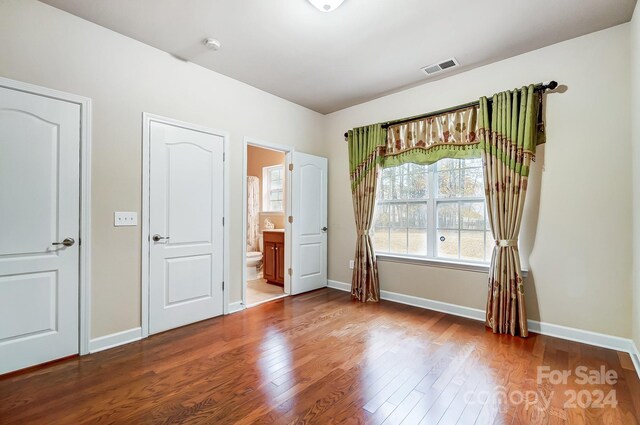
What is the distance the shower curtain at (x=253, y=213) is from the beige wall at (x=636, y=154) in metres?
5.38

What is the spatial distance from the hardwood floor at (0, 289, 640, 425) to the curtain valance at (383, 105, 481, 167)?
1921 millimetres

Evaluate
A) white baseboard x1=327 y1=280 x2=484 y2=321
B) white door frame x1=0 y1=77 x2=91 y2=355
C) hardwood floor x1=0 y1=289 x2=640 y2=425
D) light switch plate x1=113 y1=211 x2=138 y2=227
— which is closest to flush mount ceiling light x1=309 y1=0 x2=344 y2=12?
white door frame x1=0 y1=77 x2=91 y2=355

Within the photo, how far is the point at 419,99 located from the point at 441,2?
1.52m

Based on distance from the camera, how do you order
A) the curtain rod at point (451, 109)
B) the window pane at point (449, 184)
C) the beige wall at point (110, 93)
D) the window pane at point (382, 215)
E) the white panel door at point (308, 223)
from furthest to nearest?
the white panel door at point (308, 223)
the window pane at point (382, 215)
the window pane at point (449, 184)
the curtain rod at point (451, 109)
the beige wall at point (110, 93)

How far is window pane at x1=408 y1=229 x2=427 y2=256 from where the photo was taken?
372 centimetres

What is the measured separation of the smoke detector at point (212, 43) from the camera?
2.74 meters

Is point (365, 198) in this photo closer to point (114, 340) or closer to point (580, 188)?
point (580, 188)

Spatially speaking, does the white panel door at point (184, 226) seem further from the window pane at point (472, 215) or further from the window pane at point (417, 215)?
the window pane at point (472, 215)

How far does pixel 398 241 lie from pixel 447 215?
2.41ft

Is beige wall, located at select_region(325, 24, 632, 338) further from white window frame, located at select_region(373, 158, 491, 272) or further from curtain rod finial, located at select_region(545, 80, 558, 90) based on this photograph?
white window frame, located at select_region(373, 158, 491, 272)

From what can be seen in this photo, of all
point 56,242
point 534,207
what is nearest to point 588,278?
point 534,207

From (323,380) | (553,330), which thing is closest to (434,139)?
(553,330)

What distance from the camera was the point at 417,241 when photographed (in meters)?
3.78

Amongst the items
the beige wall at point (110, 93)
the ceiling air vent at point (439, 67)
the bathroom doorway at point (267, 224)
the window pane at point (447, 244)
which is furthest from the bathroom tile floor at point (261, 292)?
the ceiling air vent at point (439, 67)
